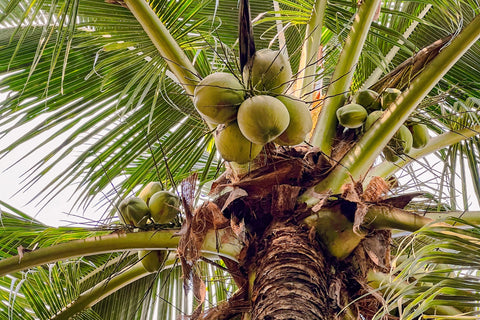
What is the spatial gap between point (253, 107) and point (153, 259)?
90 centimetres

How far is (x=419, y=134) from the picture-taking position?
2279mm

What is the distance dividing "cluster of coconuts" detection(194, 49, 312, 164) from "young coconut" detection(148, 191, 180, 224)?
0.43 m

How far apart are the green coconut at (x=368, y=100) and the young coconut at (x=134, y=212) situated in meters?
1.02

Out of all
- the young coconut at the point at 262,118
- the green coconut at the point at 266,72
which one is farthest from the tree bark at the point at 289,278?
the green coconut at the point at 266,72

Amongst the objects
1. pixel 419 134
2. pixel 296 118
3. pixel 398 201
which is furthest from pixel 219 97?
Result: pixel 419 134

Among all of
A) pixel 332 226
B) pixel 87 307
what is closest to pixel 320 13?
pixel 332 226

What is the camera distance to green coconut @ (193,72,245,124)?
165cm

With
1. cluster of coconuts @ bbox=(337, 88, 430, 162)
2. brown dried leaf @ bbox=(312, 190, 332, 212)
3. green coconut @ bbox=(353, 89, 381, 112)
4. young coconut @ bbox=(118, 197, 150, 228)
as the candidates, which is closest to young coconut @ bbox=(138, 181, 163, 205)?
young coconut @ bbox=(118, 197, 150, 228)

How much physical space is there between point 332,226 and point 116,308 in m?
1.63

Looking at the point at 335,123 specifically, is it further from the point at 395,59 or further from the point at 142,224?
the point at 395,59

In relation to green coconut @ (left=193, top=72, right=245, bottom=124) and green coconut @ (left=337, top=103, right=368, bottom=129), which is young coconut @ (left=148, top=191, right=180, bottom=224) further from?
green coconut @ (left=337, top=103, right=368, bottom=129)

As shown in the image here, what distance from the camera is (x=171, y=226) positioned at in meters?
2.10

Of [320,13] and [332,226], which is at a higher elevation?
[320,13]

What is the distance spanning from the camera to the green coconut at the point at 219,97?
1.65 meters
